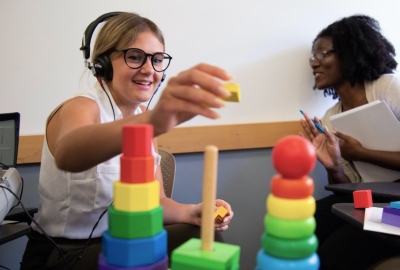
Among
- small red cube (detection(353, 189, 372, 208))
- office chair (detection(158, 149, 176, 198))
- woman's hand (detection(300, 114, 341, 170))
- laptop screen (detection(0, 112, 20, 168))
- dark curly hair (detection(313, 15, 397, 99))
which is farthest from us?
dark curly hair (detection(313, 15, 397, 99))

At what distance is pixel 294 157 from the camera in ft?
1.16

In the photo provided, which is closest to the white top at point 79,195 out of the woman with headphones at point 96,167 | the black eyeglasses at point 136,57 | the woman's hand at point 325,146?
the woman with headphones at point 96,167

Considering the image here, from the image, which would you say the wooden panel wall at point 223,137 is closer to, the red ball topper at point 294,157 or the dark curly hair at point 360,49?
the dark curly hair at point 360,49

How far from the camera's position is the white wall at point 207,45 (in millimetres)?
1428

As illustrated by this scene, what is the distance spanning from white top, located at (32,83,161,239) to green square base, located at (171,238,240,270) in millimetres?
561

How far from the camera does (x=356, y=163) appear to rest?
1604 millimetres

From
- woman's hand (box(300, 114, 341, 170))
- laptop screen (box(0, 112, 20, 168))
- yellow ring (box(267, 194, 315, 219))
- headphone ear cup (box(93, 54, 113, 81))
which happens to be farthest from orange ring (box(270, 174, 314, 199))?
woman's hand (box(300, 114, 341, 170))

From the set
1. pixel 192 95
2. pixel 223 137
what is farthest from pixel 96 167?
pixel 223 137

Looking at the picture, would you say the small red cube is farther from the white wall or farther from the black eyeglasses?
the white wall

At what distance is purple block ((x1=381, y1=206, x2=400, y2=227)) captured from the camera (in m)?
0.77

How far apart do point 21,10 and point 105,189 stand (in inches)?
35.5

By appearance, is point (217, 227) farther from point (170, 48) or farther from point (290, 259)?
point (170, 48)

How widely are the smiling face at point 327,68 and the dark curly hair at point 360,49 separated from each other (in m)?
0.02

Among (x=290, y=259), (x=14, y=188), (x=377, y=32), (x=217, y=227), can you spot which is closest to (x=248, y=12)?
(x=377, y=32)
